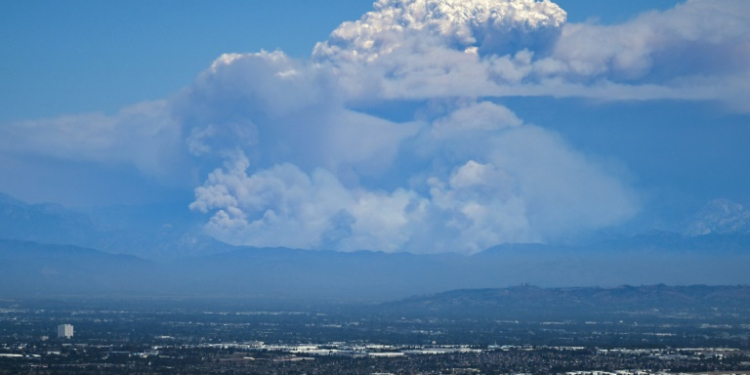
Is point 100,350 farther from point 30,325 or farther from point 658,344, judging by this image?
point 658,344

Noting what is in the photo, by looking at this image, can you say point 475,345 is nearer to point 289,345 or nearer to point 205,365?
point 289,345

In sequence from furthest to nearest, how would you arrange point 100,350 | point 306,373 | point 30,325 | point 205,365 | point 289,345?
point 30,325 < point 289,345 < point 100,350 < point 205,365 < point 306,373

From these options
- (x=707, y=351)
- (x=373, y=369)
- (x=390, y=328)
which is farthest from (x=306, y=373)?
(x=390, y=328)

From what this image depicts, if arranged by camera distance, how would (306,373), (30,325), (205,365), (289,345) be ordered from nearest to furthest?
(306,373)
(205,365)
(289,345)
(30,325)

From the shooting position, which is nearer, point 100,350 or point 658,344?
point 100,350

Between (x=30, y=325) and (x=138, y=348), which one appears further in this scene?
(x=30, y=325)

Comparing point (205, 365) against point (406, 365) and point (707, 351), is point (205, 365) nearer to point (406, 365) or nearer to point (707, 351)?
point (406, 365)

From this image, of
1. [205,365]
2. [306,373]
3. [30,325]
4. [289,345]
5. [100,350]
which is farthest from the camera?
[30,325]

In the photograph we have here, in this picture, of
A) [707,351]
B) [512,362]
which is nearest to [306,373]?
[512,362]
